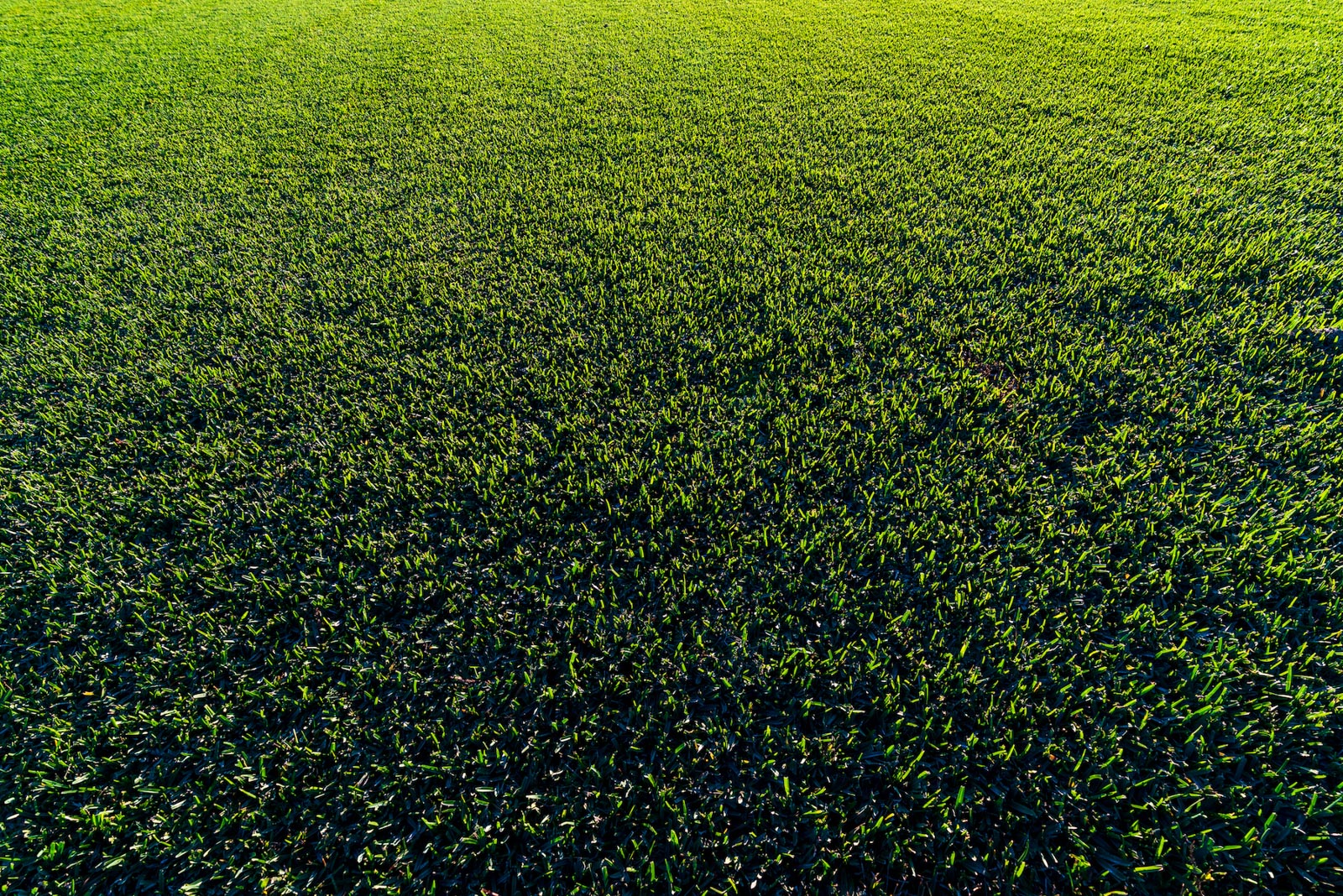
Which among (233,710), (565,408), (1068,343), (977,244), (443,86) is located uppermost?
(443,86)

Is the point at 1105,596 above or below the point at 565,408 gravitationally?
below

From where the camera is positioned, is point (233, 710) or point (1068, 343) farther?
point (1068, 343)

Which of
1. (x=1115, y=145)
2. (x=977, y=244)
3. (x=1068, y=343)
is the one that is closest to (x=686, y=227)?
(x=977, y=244)

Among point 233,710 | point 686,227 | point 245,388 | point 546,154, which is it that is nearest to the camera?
point 233,710

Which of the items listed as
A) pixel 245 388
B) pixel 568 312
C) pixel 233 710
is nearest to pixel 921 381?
pixel 568 312

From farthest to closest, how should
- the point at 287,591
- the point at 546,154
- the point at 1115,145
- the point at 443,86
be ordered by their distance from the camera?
the point at 443,86 → the point at 546,154 → the point at 1115,145 → the point at 287,591

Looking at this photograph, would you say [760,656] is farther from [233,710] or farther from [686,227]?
[686,227]
